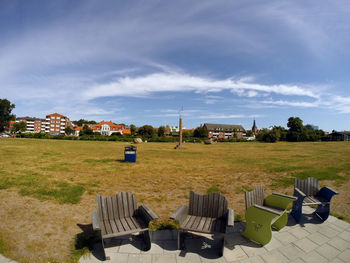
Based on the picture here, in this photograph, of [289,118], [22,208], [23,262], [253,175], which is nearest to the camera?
[23,262]

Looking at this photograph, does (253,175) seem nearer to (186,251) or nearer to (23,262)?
(186,251)

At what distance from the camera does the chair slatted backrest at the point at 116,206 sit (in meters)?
4.12

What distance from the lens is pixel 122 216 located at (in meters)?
4.31

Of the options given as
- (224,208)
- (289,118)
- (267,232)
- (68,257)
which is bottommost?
(68,257)

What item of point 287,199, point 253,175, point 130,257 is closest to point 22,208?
point 130,257

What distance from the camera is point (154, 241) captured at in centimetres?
409

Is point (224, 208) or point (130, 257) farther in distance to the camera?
point (224, 208)

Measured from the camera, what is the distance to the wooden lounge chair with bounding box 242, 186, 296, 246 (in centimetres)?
392

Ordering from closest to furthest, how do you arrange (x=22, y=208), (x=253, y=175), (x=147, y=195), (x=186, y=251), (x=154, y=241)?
(x=186, y=251) < (x=154, y=241) < (x=22, y=208) < (x=147, y=195) < (x=253, y=175)

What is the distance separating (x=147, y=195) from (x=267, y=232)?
4.47 metres

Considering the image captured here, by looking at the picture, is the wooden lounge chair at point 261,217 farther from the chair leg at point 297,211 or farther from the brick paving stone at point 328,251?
the brick paving stone at point 328,251

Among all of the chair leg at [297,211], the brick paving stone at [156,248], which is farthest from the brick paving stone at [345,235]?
the brick paving stone at [156,248]

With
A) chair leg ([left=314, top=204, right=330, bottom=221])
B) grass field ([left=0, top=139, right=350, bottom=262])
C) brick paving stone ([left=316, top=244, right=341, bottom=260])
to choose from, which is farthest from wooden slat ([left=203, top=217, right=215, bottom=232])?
chair leg ([left=314, top=204, right=330, bottom=221])

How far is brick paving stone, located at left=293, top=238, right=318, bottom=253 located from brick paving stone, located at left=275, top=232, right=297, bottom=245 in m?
0.11
